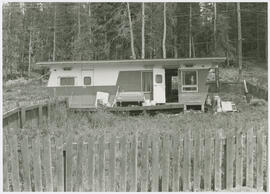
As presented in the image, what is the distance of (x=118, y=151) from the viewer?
20.2 feet

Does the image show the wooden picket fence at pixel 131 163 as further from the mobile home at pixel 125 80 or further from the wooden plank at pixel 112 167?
the mobile home at pixel 125 80

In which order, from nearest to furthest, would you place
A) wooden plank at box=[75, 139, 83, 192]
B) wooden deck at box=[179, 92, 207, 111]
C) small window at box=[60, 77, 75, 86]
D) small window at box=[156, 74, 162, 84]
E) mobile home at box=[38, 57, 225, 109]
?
1. wooden plank at box=[75, 139, 83, 192]
2. wooden deck at box=[179, 92, 207, 111]
3. mobile home at box=[38, 57, 225, 109]
4. small window at box=[156, 74, 162, 84]
5. small window at box=[60, 77, 75, 86]

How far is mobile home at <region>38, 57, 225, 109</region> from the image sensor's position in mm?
23125

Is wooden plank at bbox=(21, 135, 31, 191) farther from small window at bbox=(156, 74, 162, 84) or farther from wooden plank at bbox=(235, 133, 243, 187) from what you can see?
small window at bbox=(156, 74, 162, 84)

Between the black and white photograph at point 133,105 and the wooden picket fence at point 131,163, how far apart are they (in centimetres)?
2

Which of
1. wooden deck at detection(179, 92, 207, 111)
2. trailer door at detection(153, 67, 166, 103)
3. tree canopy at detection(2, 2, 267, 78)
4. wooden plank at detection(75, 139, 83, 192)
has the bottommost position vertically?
wooden plank at detection(75, 139, 83, 192)

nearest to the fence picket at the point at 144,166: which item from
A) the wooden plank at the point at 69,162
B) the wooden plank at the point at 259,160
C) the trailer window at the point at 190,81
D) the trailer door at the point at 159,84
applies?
the wooden plank at the point at 69,162

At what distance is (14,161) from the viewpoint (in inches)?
240

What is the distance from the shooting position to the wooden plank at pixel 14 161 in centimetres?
597

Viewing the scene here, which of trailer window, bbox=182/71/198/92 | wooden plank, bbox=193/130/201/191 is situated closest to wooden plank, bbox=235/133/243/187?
wooden plank, bbox=193/130/201/191

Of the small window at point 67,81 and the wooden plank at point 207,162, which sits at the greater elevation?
the small window at point 67,81

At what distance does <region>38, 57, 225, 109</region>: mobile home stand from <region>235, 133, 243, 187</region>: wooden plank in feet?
53.8

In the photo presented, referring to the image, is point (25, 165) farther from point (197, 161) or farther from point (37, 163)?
point (197, 161)

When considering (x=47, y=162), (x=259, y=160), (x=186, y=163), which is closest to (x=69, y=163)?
(x=47, y=162)
